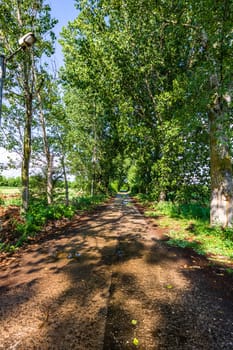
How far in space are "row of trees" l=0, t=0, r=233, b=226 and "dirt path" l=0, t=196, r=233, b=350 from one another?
3.50 meters

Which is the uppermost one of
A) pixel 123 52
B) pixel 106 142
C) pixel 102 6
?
pixel 102 6

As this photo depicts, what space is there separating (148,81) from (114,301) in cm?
1140

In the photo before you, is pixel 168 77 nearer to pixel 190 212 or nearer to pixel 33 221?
pixel 190 212

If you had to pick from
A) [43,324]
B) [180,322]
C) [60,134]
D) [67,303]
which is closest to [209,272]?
[180,322]

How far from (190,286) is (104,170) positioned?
2007 cm

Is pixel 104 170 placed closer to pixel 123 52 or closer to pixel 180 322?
pixel 123 52

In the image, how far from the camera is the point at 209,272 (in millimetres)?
3604

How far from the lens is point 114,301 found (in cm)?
263

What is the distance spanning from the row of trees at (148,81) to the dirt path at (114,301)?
11.5 feet

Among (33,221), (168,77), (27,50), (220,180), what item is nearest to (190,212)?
(220,180)

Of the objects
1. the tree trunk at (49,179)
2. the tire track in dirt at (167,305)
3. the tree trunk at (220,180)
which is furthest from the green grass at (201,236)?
the tree trunk at (49,179)

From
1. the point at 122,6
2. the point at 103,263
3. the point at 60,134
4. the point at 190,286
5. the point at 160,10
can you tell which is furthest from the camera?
the point at 60,134

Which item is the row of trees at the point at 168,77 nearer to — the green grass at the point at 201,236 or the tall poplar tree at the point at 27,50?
the green grass at the point at 201,236

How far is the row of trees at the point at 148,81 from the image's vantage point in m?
5.95
